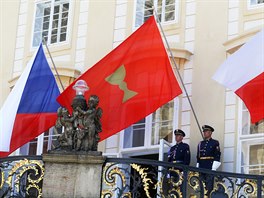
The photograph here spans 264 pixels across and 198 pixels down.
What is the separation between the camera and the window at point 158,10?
22145 millimetres

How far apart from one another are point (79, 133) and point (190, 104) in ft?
11.5

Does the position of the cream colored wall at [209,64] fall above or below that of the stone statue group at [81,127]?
above

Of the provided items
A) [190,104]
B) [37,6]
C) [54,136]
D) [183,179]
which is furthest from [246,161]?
[37,6]

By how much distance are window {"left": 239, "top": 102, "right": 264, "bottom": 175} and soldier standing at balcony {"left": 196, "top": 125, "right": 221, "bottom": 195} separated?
2.05 feet

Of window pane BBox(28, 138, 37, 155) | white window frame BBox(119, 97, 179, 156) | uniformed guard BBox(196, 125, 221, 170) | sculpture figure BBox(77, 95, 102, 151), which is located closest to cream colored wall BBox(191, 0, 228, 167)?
white window frame BBox(119, 97, 179, 156)

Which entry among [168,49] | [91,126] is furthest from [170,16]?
[91,126]

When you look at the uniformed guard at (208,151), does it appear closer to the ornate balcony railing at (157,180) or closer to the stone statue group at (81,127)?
the ornate balcony railing at (157,180)

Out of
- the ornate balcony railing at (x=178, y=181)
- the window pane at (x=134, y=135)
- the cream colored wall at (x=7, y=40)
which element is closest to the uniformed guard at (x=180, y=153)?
the window pane at (x=134, y=135)

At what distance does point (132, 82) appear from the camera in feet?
66.0

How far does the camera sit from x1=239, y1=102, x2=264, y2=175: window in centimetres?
2002

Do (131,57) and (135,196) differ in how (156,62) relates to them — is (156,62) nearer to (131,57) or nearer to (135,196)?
(131,57)

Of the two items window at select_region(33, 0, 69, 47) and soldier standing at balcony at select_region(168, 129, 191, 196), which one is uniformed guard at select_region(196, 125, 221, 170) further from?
window at select_region(33, 0, 69, 47)

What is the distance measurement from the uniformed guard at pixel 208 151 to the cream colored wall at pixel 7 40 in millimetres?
5897

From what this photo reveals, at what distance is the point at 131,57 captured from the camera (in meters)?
20.3
